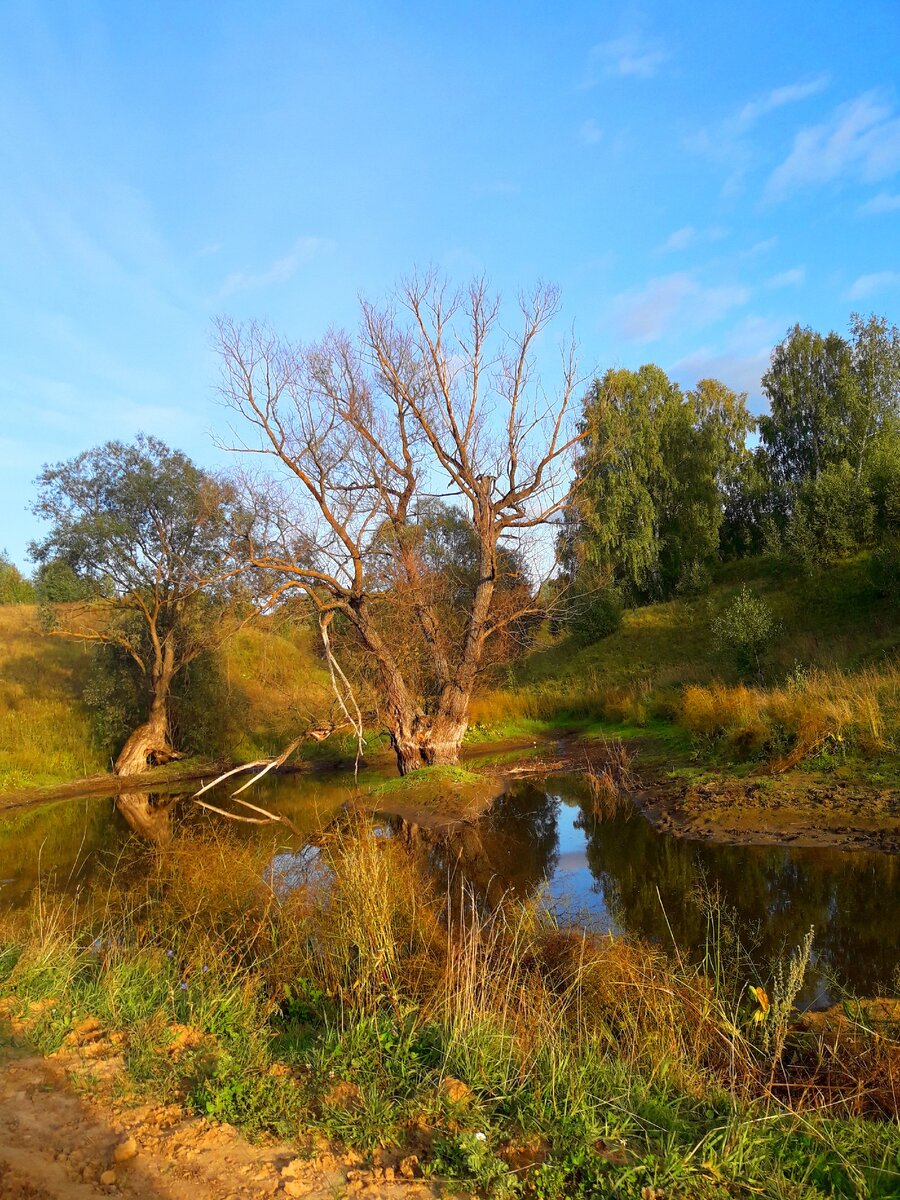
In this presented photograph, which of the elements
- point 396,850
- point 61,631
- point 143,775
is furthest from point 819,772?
point 61,631

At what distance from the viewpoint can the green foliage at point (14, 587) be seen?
52.0 meters

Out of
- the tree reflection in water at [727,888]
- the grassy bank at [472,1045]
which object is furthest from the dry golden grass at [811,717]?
the grassy bank at [472,1045]

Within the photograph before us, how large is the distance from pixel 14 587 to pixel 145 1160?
5681 cm

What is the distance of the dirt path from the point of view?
3578 millimetres

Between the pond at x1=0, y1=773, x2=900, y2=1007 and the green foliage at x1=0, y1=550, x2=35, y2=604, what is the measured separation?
40435 mm

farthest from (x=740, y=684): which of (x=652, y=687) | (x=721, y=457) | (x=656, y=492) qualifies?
(x=721, y=457)

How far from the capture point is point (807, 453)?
40.2 metres

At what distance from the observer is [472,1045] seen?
457cm

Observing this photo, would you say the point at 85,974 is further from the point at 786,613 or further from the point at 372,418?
the point at 786,613

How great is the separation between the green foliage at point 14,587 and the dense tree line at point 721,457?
37.4m

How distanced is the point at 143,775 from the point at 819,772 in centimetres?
1816

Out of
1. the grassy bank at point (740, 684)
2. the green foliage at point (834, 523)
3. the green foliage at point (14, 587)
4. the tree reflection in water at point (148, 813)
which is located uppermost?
the green foliage at point (14, 587)

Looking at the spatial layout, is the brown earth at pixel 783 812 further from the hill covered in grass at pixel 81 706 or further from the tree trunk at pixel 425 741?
the hill covered in grass at pixel 81 706

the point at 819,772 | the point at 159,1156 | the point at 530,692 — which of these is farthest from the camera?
the point at 530,692
